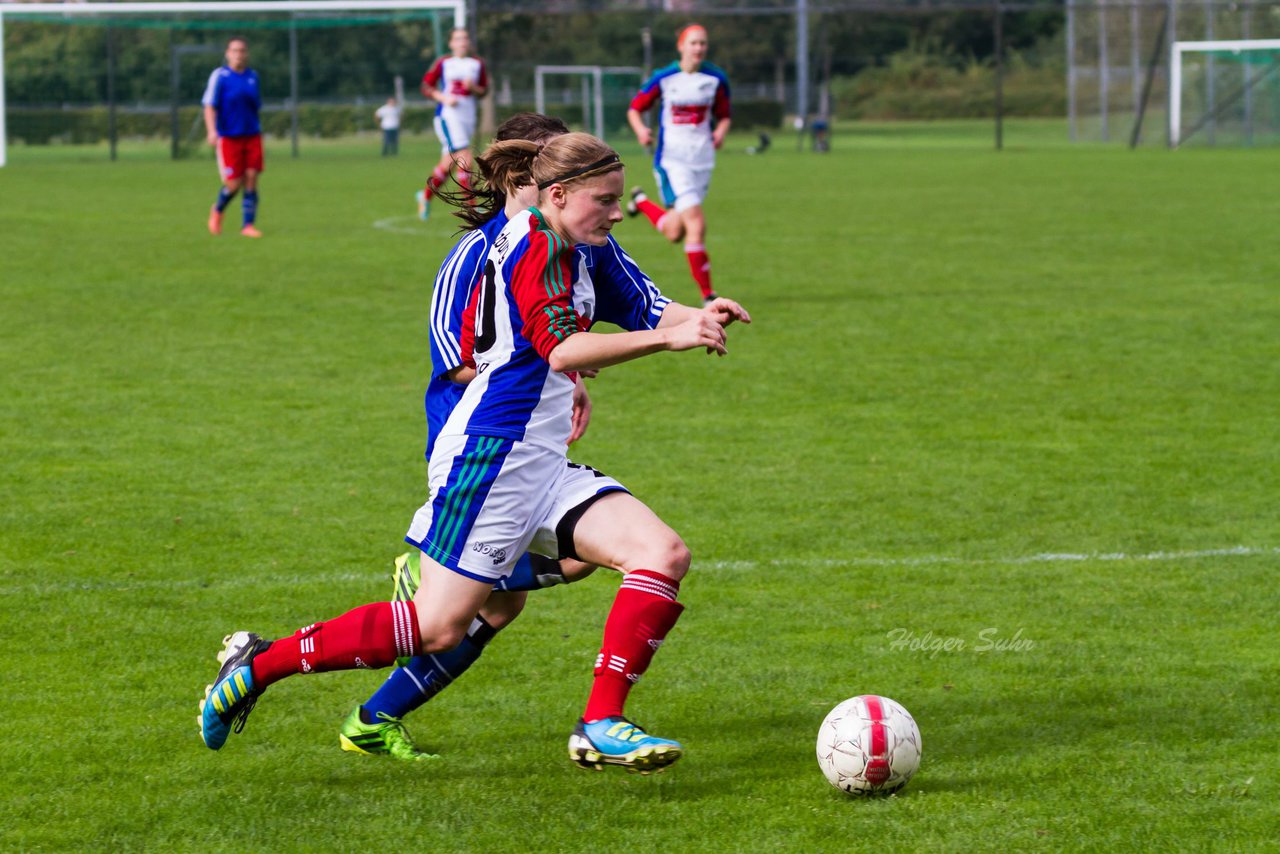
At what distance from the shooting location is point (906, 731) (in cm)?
396

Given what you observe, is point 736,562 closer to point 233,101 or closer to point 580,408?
point 580,408

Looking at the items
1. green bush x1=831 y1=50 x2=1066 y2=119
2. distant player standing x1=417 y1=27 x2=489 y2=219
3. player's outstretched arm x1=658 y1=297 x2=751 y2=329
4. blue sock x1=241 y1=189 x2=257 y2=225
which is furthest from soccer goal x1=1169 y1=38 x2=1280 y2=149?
player's outstretched arm x1=658 y1=297 x2=751 y2=329

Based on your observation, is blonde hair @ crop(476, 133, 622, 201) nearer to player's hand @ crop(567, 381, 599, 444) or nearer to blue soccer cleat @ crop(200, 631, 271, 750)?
player's hand @ crop(567, 381, 599, 444)

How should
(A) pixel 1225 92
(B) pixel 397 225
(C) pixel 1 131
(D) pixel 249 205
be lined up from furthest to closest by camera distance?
(A) pixel 1225 92 → (C) pixel 1 131 → (B) pixel 397 225 → (D) pixel 249 205

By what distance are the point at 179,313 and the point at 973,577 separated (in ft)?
25.9

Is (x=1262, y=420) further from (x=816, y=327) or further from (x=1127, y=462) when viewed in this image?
(x=816, y=327)

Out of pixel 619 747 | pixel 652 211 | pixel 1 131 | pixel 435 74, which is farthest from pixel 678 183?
pixel 1 131

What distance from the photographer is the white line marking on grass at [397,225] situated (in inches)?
760

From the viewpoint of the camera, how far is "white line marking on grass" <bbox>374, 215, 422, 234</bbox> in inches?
760

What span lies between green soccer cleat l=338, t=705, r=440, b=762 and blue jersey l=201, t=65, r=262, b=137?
1442cm

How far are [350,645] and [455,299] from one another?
2.83 feet

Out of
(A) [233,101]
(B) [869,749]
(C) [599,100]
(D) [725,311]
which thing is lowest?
(B) [869,749]

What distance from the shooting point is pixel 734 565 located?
606 centimetres

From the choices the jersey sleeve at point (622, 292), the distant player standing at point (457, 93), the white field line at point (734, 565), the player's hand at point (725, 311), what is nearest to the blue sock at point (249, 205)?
the distant player standing at point (457, 93)
